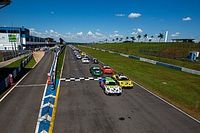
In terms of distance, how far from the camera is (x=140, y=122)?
14.8m

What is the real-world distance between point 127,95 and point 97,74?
39.9 feet

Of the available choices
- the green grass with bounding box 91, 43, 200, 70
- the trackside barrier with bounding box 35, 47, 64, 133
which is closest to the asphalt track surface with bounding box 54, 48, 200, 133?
the trackside barrier with bounding box 35, 47, 64, 133

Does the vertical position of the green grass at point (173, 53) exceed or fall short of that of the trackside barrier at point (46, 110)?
it exceeds it

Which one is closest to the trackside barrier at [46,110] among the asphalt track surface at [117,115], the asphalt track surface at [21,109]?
the asphalt track surface at [21,109]

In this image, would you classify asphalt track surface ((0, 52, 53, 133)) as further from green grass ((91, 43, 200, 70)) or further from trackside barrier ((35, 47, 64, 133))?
green grass ((91, 43, 200, 70))

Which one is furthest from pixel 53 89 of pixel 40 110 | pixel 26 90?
pixel 40 110

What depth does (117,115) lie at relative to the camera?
16.1m

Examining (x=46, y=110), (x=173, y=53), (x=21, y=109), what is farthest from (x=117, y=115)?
(x=173, y=53)

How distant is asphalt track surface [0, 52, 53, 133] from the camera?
1367 centimetres

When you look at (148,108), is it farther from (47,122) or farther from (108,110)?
(47,122)

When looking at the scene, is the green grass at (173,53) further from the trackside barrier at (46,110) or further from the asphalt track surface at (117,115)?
the trackside barrier at (46,110)

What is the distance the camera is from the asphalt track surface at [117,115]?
1370cm

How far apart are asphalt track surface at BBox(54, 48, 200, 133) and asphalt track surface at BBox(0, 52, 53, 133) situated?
2.13 metres

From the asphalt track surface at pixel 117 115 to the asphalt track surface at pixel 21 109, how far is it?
2.13 metres
